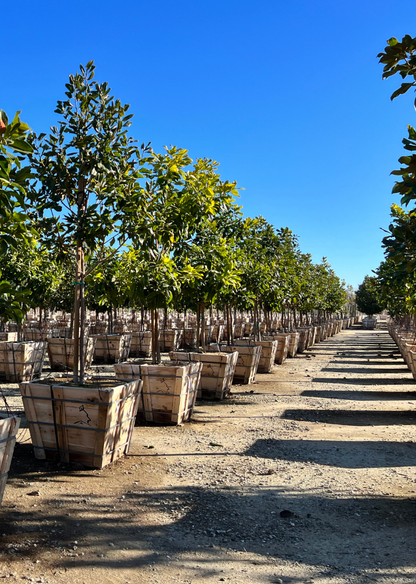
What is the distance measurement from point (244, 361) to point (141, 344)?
23.8 feet

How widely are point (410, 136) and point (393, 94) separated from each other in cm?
47

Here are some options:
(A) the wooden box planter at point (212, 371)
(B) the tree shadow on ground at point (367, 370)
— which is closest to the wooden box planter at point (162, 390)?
(A) the wooden box planter at point (212, 371)

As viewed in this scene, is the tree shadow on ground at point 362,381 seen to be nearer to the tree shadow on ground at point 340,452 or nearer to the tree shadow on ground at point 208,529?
the tree shadow on ground at point 340,452

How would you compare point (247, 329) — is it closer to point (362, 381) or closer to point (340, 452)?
point (362, 381)

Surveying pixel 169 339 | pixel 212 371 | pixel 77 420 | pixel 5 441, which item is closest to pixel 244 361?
pixel 212 371

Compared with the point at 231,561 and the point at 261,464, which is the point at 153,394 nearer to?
the point at 261,464

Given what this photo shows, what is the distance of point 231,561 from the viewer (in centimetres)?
371

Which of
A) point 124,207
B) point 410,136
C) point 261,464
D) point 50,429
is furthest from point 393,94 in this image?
point 50,429

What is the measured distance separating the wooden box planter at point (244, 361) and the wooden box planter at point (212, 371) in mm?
1936

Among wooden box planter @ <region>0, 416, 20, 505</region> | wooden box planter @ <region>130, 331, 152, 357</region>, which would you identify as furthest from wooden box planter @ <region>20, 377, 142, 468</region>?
wooden box planter @ <region>130, 331, 152, 357</region>

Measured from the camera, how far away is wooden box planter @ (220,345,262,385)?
41.3 feet

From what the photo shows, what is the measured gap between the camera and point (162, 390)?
7.88 m

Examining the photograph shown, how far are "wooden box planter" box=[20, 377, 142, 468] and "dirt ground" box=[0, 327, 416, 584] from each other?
7.6 inches

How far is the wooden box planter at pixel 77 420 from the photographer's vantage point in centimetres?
562
